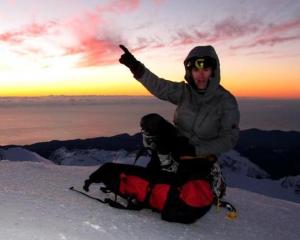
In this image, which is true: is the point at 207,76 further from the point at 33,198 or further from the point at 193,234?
the point at 33,198

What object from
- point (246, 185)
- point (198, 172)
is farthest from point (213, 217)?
point (246, 185)

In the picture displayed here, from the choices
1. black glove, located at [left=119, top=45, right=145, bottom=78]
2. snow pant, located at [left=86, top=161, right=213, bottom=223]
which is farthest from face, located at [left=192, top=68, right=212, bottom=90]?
snow pant, located at [left=86, top=161, right=213, bottom=223]

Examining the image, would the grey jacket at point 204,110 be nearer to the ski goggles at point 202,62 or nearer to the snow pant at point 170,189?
the ski goggles at point 202,62

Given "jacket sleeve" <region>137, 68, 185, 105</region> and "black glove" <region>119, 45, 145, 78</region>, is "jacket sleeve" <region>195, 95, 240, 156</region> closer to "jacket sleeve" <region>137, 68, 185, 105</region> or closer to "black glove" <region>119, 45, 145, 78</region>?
"jacket sleeve" <region>137, 68, 185, 105</region>

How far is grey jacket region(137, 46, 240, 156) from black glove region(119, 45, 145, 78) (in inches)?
3.5

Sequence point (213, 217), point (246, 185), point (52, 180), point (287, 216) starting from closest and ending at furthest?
point (213, 217), point (52, 180), point (287, 216), point (246, 185)

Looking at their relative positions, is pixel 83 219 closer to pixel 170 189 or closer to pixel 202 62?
pixel 170 189

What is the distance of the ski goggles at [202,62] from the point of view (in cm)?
553

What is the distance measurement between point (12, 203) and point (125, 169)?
1.39 meters

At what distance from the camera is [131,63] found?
18.6ft

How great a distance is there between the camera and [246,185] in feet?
452

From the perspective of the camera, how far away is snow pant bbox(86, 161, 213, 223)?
4.67 meters

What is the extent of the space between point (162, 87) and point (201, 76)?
0.61m

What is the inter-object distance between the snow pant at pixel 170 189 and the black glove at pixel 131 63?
136 cm
